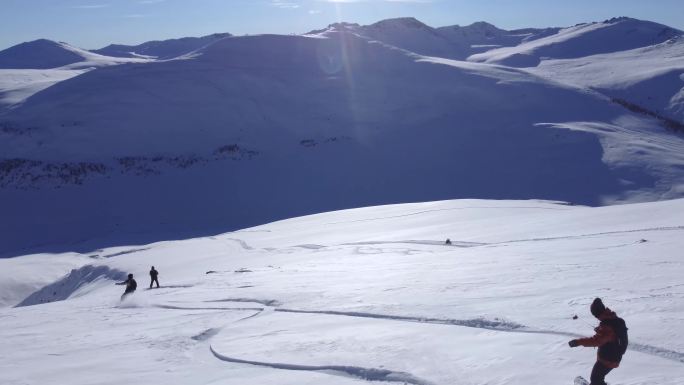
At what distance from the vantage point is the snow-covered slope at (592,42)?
11144 centimetres

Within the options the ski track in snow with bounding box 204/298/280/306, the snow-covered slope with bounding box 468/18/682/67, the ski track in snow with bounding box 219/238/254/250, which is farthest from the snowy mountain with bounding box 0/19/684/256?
the snow-covered slope with bounding box 468/18/682/67

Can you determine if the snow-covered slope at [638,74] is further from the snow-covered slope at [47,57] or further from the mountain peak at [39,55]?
the mountain peak at [39,55]

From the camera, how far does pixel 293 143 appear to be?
5084 centimetres

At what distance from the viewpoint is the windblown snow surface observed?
8.52m

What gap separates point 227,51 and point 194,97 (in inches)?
720

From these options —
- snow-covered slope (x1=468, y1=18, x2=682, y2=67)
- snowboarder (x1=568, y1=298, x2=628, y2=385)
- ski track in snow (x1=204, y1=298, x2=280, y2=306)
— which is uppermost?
snow-covered slope (x1=468, y1=18, x2=682, y2=67)

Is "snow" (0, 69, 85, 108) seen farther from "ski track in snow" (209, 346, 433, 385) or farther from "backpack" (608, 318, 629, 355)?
"backpack" (608, 318, 629, 355)

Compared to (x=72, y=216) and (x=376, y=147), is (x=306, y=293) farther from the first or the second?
(x=376, y=147)

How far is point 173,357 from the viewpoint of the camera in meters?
10.3

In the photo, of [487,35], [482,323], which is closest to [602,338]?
[482,323]

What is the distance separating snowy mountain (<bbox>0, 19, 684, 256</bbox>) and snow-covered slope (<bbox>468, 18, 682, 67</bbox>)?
38168 mm

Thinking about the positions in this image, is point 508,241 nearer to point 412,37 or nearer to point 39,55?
point 412,37

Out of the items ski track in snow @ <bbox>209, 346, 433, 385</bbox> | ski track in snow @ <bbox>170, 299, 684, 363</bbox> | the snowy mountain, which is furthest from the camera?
the snowy mountain

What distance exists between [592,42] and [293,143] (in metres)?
88.1
